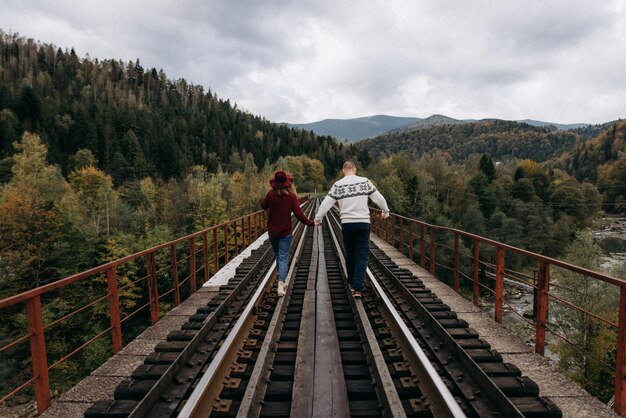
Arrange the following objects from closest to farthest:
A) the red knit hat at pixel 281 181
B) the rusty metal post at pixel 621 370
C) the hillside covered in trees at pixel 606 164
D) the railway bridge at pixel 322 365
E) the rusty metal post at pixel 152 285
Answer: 1. the railway bridge at pixel 322 365
2. the rusty metal post at pixel 621 370
3. the red knit hat at pixel 281 181
4. the rusty metal post at pixel 152 285
5. the hillside covered in trees at pixel 606 164

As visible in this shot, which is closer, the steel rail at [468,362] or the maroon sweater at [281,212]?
the steel rail at [468,362]

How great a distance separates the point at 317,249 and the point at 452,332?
25.3ft

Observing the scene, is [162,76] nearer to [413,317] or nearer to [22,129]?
[22,129]

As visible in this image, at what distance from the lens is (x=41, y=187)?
4709 cm

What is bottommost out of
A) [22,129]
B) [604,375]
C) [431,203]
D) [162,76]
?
[604,375]

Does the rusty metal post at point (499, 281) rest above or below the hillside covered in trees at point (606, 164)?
below

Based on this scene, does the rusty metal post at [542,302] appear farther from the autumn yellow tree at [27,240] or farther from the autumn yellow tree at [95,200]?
the autumn yellow tree at [95,200]

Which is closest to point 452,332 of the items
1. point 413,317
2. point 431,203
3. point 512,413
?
point 413,317

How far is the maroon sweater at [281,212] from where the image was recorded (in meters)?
5.79

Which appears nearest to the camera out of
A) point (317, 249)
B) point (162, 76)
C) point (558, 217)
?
point (317, 249)

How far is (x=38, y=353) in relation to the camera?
3383 millimetres

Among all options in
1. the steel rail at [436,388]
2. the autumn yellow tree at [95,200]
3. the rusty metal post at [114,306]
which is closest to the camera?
the steel rail at [436,388]

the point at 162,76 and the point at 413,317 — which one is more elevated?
the point at 162,76

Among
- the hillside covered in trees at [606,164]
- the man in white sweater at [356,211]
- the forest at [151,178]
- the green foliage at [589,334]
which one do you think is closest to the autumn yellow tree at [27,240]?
the forest at [151,178]
